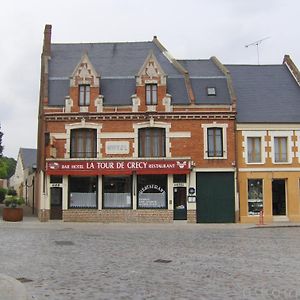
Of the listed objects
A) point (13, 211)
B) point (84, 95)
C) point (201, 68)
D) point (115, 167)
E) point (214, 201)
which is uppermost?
point (201, 68)

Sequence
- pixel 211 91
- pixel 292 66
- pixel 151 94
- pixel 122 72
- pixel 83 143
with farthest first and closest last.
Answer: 1. pixel 292 66
2. pixel 122 72
3. pixel 211 91
4. pixel 151 94
5. pixel 83 143

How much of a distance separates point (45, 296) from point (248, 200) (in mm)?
23480

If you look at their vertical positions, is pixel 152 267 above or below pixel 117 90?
below

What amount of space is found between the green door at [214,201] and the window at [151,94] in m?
5.53

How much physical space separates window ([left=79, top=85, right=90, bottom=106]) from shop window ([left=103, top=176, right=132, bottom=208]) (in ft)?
15.9

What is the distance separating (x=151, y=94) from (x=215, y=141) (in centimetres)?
496

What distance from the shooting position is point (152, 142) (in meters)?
30.9

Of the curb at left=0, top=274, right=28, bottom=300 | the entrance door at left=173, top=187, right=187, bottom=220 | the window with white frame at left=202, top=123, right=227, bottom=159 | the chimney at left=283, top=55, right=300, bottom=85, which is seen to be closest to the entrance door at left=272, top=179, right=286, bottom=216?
the window with white frame at left=202, top=123, right=227, bottom=159

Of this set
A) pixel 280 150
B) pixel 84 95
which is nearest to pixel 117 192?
pixel 84 95

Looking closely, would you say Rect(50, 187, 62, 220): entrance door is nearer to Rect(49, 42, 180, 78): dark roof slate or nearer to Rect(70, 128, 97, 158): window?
Rect(70, 128, 97, 158): window

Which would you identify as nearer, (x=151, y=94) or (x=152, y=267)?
(x=152, y=267)

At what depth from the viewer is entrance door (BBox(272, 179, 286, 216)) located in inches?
1232

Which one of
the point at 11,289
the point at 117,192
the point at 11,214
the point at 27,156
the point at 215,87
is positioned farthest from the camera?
the point at 27,156

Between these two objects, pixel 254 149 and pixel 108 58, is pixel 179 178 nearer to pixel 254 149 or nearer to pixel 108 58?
pixel 254 149
